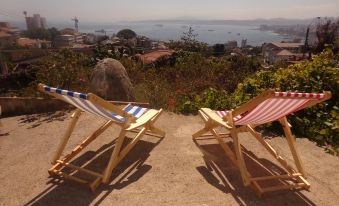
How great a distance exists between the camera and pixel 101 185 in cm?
317

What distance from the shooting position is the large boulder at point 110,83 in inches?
255

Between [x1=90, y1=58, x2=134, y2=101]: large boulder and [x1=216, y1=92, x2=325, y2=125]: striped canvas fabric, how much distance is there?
12.5ft

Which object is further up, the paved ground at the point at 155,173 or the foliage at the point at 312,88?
the foliage at the point at 312,88

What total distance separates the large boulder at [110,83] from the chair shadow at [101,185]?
2.42 metres

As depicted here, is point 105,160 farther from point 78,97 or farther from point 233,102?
point 233,102

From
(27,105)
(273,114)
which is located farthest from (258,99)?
(27,105)

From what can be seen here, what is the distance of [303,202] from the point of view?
296cm

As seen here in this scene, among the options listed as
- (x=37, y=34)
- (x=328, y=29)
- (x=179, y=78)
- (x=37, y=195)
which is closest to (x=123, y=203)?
(x=37, y=195)

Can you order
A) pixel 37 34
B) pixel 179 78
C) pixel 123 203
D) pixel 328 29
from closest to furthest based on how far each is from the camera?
pixel 123 203 < pixel 179 78 < pixel 328 29 < pixel 37 34

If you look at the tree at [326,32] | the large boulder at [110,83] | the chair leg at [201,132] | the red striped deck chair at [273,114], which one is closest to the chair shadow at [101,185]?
the chair leg at [201,132]

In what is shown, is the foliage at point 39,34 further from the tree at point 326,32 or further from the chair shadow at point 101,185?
the chair shadow at point 101,185

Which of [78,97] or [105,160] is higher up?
[78,97]

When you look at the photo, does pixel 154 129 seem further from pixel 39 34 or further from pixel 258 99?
pixel 39 34

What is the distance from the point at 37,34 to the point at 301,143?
107 meters
